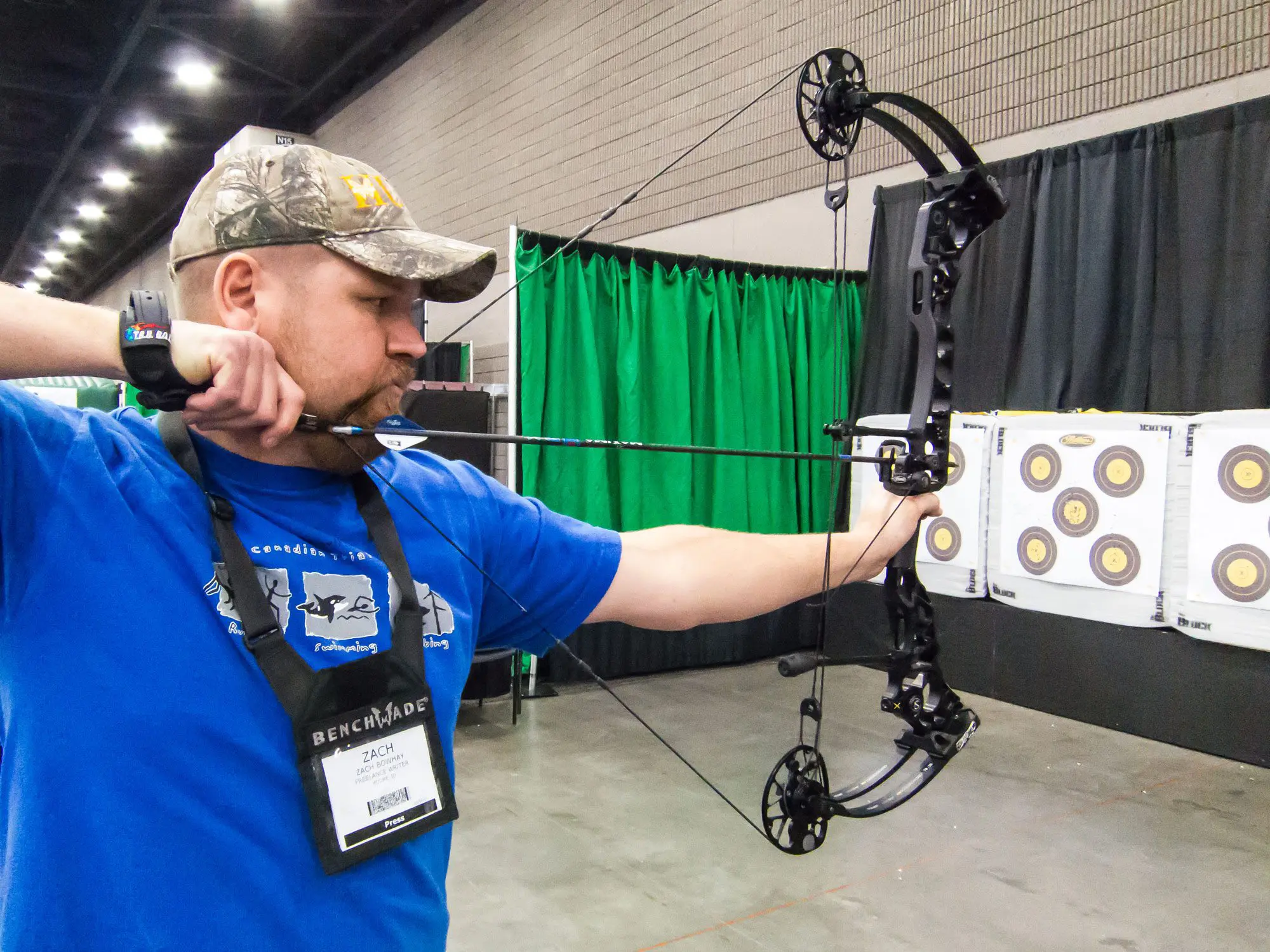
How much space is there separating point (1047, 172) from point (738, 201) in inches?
60.0

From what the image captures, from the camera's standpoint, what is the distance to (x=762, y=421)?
392 centimetres

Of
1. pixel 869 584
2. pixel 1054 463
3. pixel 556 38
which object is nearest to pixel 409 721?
pixel 1054 463

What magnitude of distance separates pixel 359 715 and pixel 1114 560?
120 inches

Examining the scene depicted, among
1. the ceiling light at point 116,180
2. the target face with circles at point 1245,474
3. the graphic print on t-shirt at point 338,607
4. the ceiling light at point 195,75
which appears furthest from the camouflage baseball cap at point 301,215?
the ceiling light at point 116,180

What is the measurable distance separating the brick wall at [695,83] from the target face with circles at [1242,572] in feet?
4.94

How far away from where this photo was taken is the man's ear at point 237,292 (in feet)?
2.42

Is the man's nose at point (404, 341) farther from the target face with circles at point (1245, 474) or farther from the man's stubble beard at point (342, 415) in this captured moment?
the target face with circles at point (1245, 474)

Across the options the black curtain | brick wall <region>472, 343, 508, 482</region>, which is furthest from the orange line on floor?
brick wall <region>472, 343, 508, 482</region>

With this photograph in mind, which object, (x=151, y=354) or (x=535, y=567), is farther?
(x=535, y=567)

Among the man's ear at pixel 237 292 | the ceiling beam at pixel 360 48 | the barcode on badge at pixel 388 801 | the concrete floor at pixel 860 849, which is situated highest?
the ceiling beam at pixel 360 48

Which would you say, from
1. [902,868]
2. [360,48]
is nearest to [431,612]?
[902,868]

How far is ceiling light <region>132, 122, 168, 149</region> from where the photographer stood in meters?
7.79

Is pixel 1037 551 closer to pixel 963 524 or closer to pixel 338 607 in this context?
pixel 963 524

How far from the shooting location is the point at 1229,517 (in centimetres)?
282
